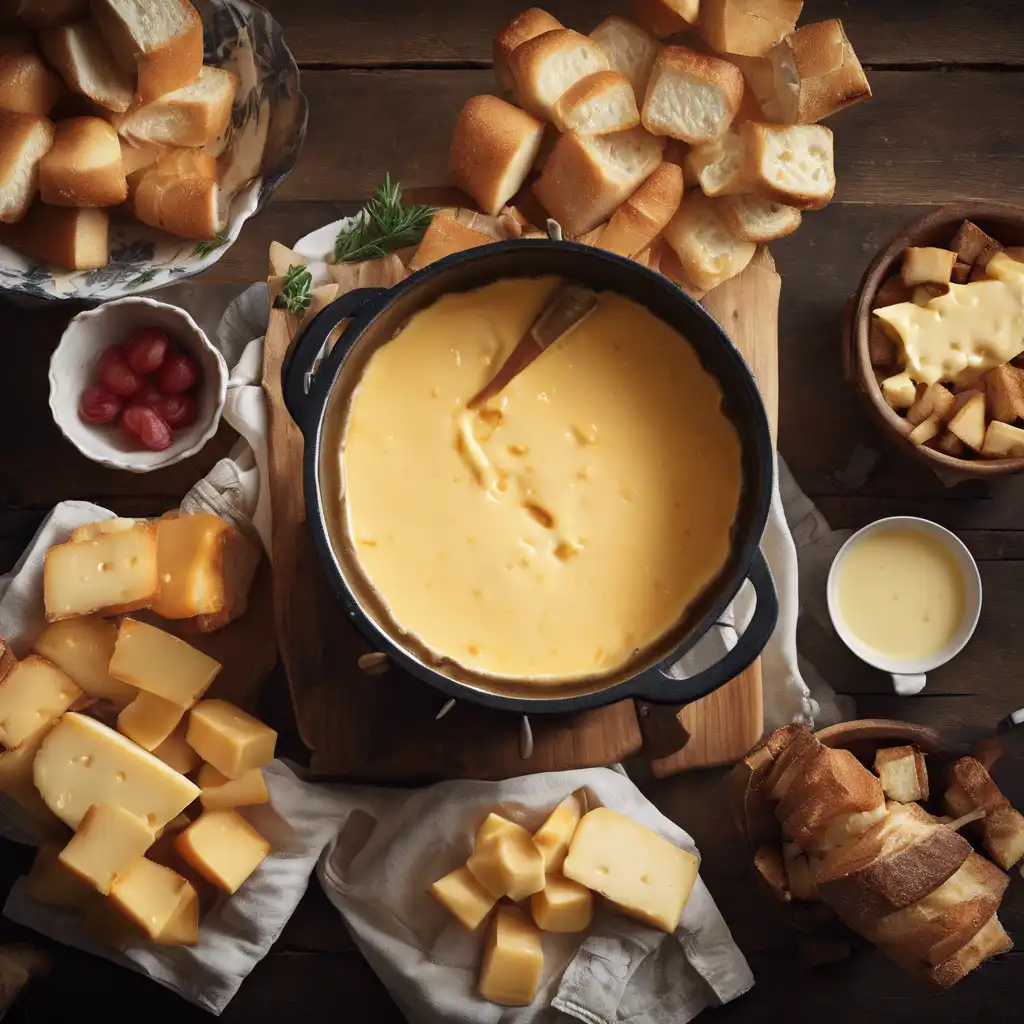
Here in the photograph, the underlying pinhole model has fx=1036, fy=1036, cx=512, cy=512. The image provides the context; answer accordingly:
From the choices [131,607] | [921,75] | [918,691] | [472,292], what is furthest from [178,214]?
[918,691]

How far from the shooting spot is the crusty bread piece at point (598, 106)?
1.71 m

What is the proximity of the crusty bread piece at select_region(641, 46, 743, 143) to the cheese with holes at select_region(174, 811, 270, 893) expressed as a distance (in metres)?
1.38

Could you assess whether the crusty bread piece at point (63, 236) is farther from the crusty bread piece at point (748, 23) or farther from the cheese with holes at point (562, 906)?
the cheese with holes at point (562, 906)

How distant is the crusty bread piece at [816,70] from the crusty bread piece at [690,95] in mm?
80

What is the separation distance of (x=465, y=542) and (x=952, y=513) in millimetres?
1075

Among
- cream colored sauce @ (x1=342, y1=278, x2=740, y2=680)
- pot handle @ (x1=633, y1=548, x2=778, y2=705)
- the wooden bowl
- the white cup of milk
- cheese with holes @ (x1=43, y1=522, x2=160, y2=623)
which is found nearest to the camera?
pot handle @ (x1=633, y1=548, x2=778, y2=705)

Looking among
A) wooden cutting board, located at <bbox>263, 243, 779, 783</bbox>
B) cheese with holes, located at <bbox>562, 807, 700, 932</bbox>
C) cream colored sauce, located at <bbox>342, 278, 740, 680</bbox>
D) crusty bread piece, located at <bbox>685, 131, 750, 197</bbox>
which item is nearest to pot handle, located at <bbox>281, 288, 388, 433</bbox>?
cream colored sauce, located at <bbox>342, 278, 740, 680</bbox>

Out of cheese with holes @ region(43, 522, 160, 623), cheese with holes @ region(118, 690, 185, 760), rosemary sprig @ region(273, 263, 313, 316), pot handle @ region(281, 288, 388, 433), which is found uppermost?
pot handle @ region(281, 288, 388, 433)

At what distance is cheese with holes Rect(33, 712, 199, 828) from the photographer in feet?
5.66

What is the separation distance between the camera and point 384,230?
5.81ft

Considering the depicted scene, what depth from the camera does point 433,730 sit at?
5.69 feet

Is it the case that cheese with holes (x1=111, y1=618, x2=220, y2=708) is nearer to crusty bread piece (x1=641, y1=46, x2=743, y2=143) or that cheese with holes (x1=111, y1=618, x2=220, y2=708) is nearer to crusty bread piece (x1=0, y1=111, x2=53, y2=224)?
crusty bread piece (x1=0, y1=111, x2=53, y2=224)

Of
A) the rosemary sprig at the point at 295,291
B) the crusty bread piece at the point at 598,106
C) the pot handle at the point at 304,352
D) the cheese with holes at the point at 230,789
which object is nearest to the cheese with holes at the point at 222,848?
the cheese with holes at the point at 230,789

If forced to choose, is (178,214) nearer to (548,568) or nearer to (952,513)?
(548,568)
